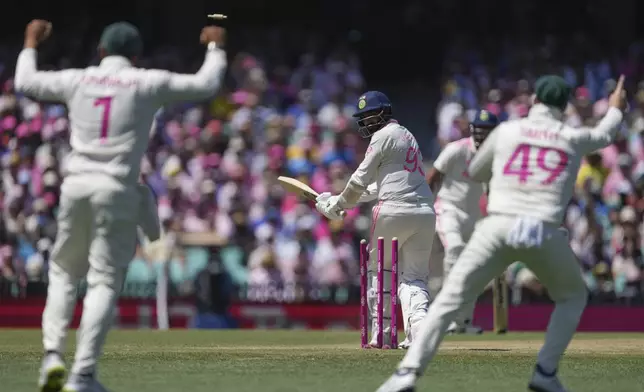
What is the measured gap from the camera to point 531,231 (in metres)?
8.84

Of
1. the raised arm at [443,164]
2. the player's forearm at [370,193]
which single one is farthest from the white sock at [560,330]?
the raised arm at [443,164]

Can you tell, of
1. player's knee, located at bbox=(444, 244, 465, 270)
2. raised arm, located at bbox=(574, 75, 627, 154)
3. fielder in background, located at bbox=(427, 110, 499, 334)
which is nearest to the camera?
raised arm, located at bbox=(574, 75, 627, 154)

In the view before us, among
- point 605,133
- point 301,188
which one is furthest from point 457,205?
point 605,133

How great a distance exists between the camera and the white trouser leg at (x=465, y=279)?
888 centimetres

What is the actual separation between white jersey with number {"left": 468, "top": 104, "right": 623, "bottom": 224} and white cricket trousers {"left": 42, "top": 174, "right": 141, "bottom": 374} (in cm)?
216

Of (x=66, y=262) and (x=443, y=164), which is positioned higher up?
(x=443, y=164)

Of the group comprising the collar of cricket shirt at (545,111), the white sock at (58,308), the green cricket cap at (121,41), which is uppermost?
the green cricket cap at (121,41)

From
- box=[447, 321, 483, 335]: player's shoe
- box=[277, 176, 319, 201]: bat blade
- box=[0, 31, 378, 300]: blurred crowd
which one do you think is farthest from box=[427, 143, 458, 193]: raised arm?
box=[0, 31, 378, 300]: blurred crowd

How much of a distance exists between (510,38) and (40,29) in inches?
736

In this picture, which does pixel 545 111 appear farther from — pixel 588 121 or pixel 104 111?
pixel 588 121

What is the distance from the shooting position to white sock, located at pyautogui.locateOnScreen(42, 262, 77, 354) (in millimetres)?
8870

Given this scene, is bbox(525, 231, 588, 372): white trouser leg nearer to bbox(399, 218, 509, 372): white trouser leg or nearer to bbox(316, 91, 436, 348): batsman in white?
bbox(399, 218, 509, 372): white trouser leg

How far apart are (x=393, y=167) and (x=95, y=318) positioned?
4.59m

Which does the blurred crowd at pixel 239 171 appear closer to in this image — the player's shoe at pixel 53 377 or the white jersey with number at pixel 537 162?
the white jersey with number at pixel 537 162
